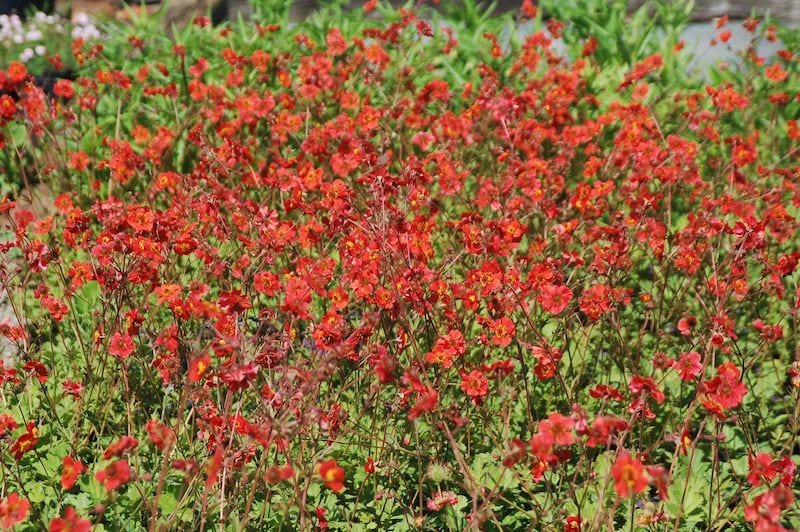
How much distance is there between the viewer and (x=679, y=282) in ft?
13.1

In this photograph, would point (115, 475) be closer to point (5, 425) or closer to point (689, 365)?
point (5, 425)

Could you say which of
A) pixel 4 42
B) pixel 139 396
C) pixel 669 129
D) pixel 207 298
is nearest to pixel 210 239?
pixel 207 298

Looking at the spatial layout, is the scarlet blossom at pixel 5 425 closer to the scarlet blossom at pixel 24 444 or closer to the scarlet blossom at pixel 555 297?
the scarlet blossom at pixel 24 444

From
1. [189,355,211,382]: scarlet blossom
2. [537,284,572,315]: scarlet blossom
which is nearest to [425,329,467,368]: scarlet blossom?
[537,284,572,315]: scarlet blossom

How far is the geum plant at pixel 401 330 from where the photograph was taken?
240 centimetres

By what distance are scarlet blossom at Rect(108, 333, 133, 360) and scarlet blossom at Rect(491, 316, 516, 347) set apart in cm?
120

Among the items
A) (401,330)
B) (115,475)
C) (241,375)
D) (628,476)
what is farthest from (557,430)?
(401,330)

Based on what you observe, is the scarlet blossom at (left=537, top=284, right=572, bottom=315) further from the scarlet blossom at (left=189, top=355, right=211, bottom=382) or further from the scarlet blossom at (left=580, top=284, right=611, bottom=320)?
the scarlet blossom at (left=189, top=355, right=211, bottom=382)

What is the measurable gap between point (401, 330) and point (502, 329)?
52cm

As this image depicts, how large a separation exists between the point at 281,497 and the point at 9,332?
3.48 feet

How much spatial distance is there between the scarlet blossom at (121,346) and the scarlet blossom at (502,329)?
1195 millimetres

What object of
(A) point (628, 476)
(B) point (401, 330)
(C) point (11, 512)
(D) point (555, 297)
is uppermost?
(A) point (628, 476)

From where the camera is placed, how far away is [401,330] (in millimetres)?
3238

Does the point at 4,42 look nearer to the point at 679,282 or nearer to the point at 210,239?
the point at 210,239
